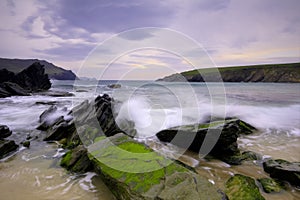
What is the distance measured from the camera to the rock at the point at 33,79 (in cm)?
3239

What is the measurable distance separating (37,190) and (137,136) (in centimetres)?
409

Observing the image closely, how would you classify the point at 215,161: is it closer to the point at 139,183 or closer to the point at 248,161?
the point at 248,161

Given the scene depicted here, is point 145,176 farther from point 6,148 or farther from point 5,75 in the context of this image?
point 5,75

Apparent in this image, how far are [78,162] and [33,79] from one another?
A: 37322 millimetres

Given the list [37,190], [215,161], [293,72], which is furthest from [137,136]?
[293,72]

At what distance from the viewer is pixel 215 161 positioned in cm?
485

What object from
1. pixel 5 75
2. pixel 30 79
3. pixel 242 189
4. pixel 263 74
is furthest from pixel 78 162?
pixel 263 74

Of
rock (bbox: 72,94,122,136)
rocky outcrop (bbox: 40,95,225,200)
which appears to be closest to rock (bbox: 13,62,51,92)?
rock (bbox: 72,94,122,136)

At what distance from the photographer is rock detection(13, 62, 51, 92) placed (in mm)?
32391

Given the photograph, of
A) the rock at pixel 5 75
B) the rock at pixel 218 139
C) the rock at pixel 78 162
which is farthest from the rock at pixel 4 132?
the rock at pixel 5 75

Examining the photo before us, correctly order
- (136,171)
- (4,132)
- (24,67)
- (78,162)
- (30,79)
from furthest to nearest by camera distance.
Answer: (24,67) → (30,79) → (4,132) → (78,162) → (136,171)

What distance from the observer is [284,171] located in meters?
3.83

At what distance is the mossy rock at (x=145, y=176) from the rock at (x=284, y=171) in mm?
2270

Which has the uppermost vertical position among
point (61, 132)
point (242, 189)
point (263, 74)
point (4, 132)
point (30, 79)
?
point (263, 74)
